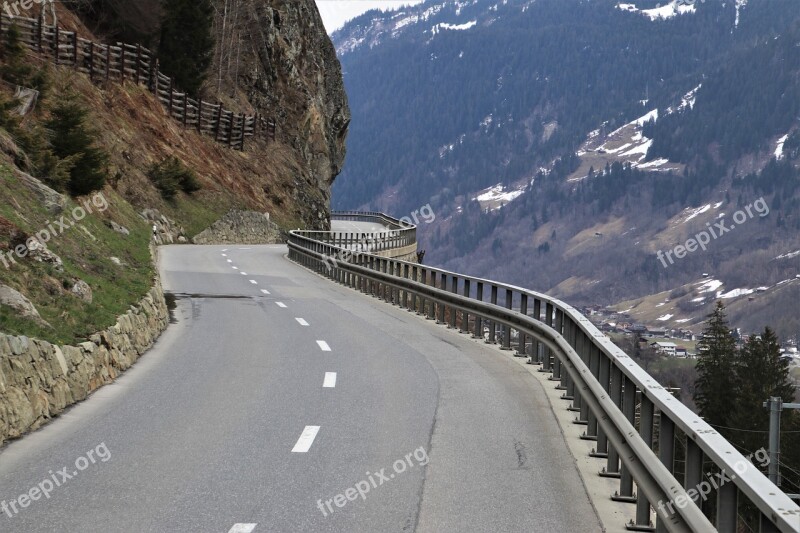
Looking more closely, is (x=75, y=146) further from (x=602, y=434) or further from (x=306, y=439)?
(x=602, y=434)

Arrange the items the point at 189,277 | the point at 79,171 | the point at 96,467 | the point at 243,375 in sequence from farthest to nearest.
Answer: the point at 189,277 < the point at 79,171 < the point at 243,375 < the point at 96,467

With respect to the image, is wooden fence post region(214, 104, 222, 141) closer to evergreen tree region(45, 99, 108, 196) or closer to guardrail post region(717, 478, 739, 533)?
evergreen tree region(45, 99, 108, 196)

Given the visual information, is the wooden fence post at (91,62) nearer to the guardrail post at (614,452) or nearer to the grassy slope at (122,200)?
the grassy slope at (122,200)

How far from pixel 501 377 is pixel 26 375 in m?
6.55

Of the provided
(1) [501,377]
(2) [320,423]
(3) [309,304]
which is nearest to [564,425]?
(2) [320,423]

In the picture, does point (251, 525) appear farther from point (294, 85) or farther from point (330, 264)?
point (294, 85)

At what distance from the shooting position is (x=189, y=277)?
3200 centimetres

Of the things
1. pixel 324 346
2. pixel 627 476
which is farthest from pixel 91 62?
pixel 627 476

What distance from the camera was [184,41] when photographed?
69.9 metres

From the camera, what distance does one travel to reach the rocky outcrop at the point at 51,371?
991cm

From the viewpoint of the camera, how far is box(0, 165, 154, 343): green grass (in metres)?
12.8

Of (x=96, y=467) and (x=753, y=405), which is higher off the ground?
(x=96, y=467)

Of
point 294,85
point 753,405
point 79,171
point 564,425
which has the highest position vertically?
point 294,85

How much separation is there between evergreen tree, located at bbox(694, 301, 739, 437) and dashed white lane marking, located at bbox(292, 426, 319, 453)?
64270mm
